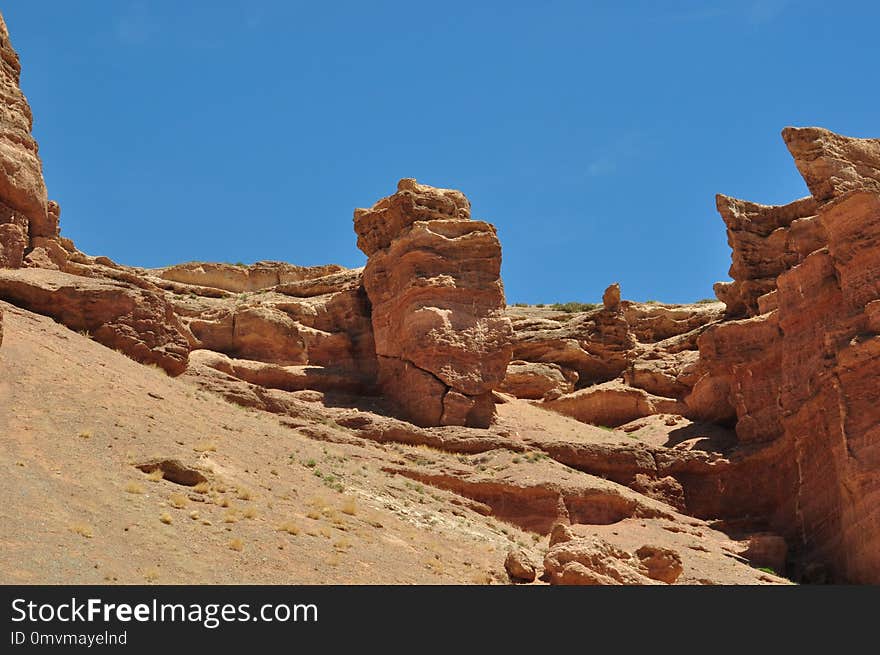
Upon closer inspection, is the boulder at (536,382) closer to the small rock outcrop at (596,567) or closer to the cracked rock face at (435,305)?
the cracked rock face at (435,305)

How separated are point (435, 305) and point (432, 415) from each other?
3.88 m

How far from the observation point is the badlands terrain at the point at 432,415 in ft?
71.6

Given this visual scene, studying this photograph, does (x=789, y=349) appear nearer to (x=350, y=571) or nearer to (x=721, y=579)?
(x=721, y=579)

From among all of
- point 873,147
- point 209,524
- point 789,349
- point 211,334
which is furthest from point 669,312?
point 209,524

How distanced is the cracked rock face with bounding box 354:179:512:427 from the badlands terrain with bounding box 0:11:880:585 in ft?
0.28

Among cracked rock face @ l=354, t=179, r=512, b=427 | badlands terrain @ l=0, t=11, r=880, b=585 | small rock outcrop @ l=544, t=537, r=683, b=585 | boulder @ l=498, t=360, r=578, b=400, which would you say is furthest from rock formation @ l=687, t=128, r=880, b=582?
cracked rock face @ l=354, t=179, r=512, b=427

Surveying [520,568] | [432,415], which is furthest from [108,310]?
[520,568]

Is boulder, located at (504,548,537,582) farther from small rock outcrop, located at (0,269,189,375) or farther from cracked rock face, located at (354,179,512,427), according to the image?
cracked rock face, located at (354,179,512,427)

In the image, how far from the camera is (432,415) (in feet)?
123

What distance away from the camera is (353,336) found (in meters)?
41.9

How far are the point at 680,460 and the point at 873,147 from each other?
12.9 meters
